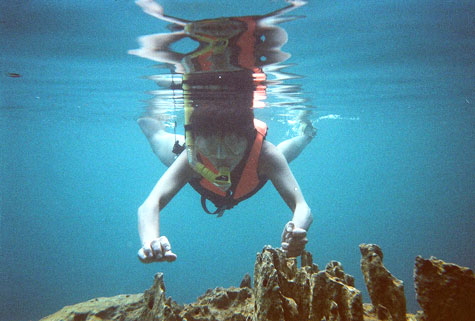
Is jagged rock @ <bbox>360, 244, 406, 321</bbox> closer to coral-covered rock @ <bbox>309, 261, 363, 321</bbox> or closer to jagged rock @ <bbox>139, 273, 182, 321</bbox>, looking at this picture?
coral-covered rock @ <bbox>309, 261, 363, 321</bbox>

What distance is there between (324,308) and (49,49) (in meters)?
11.3

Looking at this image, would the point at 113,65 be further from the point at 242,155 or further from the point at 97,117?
the point at 97,117

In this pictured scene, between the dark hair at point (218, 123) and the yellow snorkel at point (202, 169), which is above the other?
the dark hair at point (218, 123)

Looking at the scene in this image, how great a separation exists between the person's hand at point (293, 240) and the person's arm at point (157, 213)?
140 centimetres

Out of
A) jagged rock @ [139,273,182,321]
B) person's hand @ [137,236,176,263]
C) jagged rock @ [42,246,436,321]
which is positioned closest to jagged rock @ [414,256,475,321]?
jagged rock @ [42,246,436,321]

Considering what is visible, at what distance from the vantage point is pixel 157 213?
4.79 meters

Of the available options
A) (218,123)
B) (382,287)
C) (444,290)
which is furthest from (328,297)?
(218,123)

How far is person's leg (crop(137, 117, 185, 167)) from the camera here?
32.9 feet

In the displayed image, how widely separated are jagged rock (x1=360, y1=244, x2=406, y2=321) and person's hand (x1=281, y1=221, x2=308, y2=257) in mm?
826

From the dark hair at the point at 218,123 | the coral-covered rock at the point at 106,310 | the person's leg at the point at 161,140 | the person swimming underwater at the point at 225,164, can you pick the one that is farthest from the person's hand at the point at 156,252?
the person's leg at the point at 161,140

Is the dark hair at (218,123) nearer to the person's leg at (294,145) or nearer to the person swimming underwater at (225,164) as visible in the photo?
the person swimming underwater at (225,164)

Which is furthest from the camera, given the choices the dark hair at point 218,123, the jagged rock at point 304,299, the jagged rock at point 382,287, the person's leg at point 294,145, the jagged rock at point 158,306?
the person's leg at point 294,145

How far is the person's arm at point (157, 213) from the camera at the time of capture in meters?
3.54

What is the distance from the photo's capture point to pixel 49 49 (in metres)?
9.57
